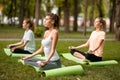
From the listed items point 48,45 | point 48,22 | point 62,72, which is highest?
point 48,22

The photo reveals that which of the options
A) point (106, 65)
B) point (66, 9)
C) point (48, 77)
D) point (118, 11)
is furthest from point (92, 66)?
point (66, 9)

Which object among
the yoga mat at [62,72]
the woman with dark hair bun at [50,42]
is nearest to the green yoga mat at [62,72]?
the yoga mat at [62,72]

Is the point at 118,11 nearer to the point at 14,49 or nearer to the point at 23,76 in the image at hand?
the point at 14,49

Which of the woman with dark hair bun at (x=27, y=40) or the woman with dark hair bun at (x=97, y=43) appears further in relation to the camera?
the woman with dark hair bun at (x=27, y=40)

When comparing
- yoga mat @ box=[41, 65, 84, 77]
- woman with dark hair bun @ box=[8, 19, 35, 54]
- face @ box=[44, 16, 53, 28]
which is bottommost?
yoga mat @ box=[41, 65, 84, 77]

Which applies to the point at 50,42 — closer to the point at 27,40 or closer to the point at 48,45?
the point at 48,45

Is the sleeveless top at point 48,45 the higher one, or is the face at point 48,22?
the face at point 48,22

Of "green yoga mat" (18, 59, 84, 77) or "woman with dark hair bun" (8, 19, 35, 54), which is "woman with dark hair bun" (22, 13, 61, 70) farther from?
"woman with dark hair bun" (8, 19, 35, 54)

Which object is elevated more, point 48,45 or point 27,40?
point 48,45

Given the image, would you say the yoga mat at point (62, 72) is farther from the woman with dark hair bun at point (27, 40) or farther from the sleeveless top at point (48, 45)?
the woman with dark hair bun at point (27, 40)

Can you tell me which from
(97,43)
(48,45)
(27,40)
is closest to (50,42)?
(48,45)

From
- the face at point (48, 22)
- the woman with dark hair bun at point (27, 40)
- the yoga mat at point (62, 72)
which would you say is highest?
the face at point (48, 22)

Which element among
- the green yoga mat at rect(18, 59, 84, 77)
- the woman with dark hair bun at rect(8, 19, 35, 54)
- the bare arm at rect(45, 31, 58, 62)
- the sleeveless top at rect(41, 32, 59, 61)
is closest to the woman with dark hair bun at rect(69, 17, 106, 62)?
the green yoga mat at rect(18, 59, 84, 77)

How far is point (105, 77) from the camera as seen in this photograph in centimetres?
927
